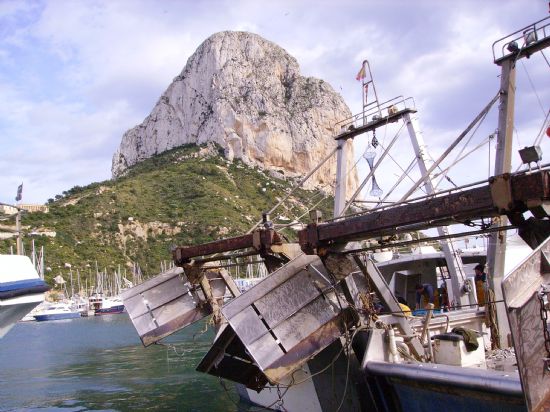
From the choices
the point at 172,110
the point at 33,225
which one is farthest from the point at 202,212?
the point at 172,110

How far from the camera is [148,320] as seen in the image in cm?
1304

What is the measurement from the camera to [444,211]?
7.32 metres

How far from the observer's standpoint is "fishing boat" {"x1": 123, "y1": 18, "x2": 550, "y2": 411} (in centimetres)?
656

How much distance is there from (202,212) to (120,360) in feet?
230

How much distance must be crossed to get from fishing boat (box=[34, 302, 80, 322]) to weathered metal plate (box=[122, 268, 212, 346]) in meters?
72.1

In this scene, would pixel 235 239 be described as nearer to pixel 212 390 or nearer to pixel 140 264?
pixel 212 390

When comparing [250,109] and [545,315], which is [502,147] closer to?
[545,315]

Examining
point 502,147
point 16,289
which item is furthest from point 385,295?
point 16,289

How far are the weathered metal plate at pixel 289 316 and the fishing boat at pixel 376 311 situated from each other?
17mm

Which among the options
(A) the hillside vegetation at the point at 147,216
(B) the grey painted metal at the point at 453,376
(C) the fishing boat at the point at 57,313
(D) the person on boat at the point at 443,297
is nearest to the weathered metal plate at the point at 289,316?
(B) the grey painted metal at the point at 453,376

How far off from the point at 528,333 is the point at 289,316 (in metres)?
4.23

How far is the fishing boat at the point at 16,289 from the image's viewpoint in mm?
10977

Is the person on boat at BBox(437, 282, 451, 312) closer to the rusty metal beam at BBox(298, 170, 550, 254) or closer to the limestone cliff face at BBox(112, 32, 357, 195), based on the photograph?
the rusty metal beam at BBox(298, 170, 550, 254)

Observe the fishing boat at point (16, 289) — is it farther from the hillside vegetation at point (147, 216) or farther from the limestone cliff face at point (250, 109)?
the limestone cliff face at point (250, 109)
